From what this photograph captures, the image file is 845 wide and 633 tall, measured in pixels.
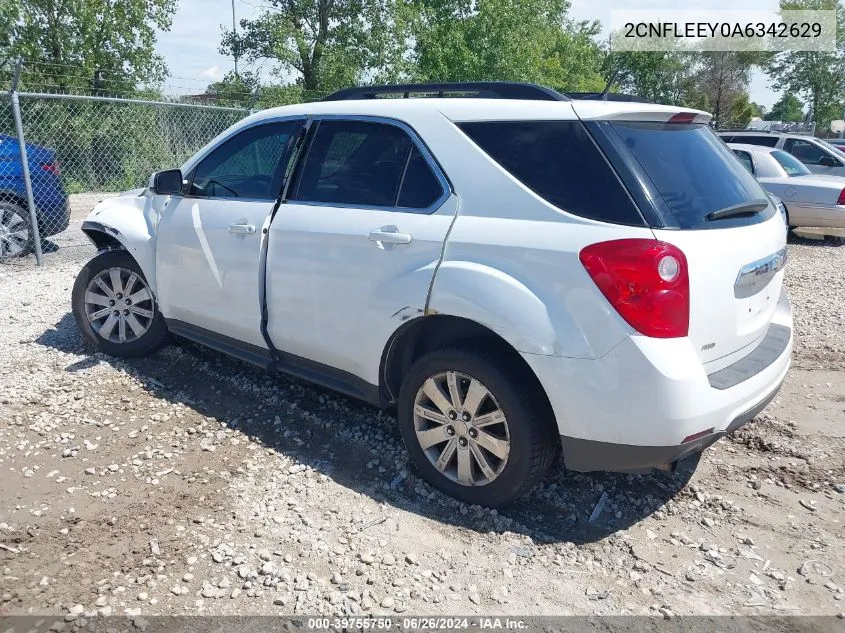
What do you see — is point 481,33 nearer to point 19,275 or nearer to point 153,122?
point 153,122

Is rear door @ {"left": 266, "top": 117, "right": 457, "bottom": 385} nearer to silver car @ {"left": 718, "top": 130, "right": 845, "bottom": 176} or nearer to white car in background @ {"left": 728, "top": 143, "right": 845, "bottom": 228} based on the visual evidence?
white car in background @ {"left": 728, "top": 143, "right": 845, "bottom": 228}

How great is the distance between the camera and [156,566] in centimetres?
287

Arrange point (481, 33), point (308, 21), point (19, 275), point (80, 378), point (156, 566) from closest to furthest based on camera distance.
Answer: point (156, 566), point (80, 378), point (19, 275), point (481, 33), point (308, 21)

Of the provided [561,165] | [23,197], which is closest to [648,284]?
[561,165]

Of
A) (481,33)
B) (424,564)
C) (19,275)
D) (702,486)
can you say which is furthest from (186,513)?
(481,33)

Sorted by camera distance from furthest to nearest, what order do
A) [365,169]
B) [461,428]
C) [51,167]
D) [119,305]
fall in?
1. [51,167]
2. [119,305]
3. [365,169]
4. [461,428]

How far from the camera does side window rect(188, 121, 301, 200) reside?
4062 mm

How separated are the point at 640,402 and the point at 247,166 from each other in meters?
2.83

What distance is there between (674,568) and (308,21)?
1963cm

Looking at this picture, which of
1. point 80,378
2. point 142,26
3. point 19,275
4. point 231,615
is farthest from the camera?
point 142,26

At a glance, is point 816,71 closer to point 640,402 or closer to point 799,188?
point 799,188

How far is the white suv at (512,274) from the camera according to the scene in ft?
8.92

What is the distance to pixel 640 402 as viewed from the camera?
2.70 metres

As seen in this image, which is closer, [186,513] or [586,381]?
[586,381]
